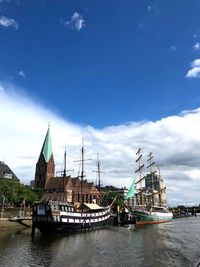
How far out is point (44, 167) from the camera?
6029 inches

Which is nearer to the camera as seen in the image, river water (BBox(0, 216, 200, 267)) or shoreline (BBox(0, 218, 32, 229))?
river water (BBox(0, 216, 200, 267))

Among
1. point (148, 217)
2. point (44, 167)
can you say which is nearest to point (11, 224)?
point (148, 217)

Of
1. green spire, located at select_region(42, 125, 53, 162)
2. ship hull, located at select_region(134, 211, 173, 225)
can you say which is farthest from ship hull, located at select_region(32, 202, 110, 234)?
green spire, located at select_region(42, 125, 53, 162)

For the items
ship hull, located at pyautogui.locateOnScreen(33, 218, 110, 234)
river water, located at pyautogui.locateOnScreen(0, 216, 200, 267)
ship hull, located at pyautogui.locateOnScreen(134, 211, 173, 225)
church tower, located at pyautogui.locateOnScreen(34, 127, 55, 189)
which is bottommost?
river water, located at pyautogui.locateOnScreen(0, 216, 200, 267)

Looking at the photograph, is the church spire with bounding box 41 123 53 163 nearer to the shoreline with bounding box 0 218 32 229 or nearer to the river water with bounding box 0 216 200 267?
the shoreline with bounding box 0 218 32 229

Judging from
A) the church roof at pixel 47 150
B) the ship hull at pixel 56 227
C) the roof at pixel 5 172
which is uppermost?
the church roof at pixel 47 150

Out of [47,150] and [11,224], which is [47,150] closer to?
[47,150]

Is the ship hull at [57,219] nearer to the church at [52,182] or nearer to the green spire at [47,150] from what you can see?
the church at [52,182]

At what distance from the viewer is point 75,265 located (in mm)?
29328

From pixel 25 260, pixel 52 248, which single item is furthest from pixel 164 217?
pixel 25 260

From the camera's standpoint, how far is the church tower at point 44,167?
15100 centimetres

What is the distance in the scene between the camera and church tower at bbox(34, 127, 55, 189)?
15100cm

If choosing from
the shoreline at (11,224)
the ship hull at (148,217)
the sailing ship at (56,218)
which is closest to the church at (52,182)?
the ship hull at (148,217)

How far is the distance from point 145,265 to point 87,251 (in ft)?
33.3
